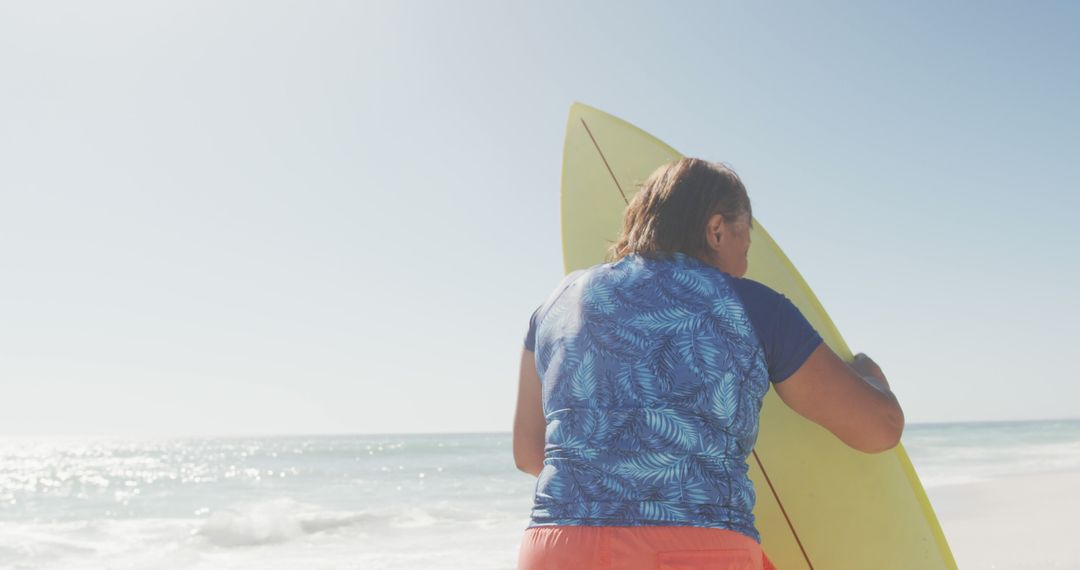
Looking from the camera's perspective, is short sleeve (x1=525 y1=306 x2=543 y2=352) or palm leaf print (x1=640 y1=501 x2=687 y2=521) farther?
short sleeve (x1=525 y1=306 x2=543 y2=352)

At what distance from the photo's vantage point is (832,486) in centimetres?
201

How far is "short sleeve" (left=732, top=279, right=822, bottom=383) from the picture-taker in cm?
113

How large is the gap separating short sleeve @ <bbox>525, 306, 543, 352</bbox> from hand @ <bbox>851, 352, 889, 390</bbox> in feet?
1.74

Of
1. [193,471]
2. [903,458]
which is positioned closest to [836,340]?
[903,458]

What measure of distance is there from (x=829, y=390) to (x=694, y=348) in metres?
0.22

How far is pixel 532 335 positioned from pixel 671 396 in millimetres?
322

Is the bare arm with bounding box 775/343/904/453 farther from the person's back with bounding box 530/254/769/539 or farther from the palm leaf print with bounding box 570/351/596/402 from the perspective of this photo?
the palm leaf print with bounding box 570/351/596/402

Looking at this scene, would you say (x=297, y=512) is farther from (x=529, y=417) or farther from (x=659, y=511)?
(x=659, y=511)

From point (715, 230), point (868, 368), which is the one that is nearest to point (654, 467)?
point (715, 230)

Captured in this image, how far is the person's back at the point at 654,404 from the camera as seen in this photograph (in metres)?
1.04

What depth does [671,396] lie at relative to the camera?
1058 millimetres

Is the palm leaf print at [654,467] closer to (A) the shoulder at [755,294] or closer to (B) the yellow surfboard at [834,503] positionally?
(A) the shoulder at [755,294]

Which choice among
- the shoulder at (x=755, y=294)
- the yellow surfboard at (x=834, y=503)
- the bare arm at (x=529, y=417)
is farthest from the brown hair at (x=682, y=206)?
the yellow surfboard at (x=834, y=503)

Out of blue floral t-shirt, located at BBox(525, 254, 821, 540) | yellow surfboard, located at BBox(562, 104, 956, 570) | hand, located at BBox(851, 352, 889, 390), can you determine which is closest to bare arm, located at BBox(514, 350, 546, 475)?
blue floral t-shirt, located at BBox(525, 254, 821, 540)
